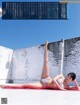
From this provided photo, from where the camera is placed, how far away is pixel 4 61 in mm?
13383

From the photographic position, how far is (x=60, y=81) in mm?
2434
